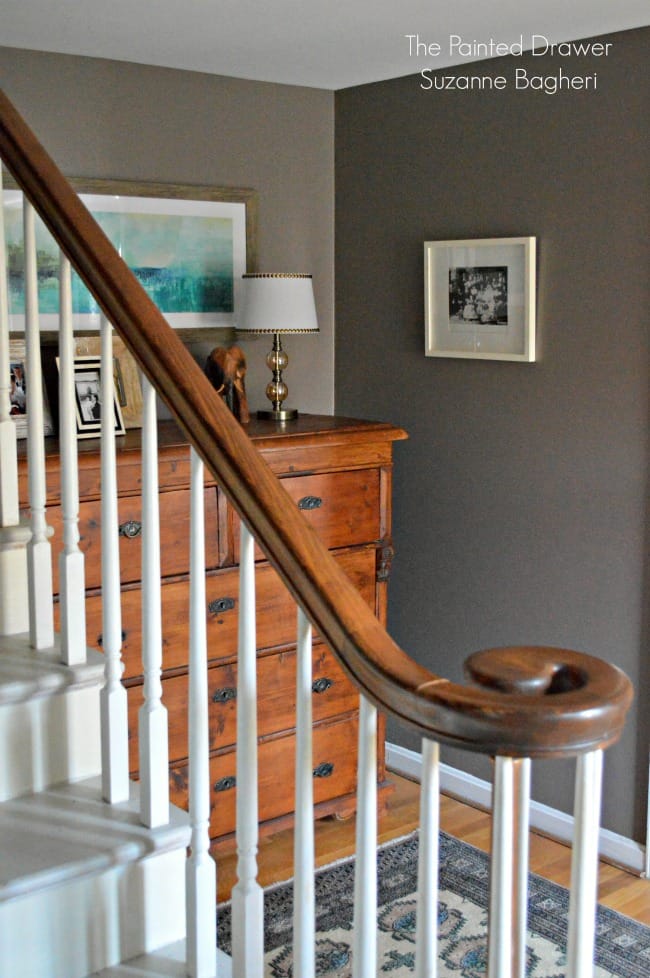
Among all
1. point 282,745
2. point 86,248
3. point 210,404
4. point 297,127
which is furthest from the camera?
point 297,127

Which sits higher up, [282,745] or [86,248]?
[86,248]

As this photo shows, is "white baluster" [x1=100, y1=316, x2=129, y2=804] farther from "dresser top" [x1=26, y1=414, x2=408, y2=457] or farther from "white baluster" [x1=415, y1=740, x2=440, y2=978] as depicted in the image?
"dresser top" [x1=26, y1=414, x2=408, y2=457]

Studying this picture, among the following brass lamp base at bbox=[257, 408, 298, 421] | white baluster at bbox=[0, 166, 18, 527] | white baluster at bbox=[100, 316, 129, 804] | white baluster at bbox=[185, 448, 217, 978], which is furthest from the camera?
brass lamp base at bbox=[257, 408, 298, 421]

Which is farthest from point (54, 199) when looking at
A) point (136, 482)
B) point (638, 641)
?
point (638, 641)

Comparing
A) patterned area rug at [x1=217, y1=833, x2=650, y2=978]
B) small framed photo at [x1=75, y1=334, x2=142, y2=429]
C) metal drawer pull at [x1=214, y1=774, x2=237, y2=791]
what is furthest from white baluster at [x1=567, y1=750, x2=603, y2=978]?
small framed photo at [x1=75, y1=334, x2=142, y2=429]

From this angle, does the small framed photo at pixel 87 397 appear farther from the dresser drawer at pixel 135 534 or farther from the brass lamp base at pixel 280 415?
the brass lamp base at pixel 280 415

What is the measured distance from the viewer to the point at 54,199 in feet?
5.83

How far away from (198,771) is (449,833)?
231cm

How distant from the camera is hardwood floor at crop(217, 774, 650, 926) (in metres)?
3.31

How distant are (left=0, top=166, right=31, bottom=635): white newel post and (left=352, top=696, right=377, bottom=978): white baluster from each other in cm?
101

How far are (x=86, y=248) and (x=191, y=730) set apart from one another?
734 mm

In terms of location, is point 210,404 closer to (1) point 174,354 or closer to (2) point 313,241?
(1) point 174,354

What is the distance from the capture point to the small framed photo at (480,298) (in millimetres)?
3541

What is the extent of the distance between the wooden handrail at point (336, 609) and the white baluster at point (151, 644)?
0.10m
